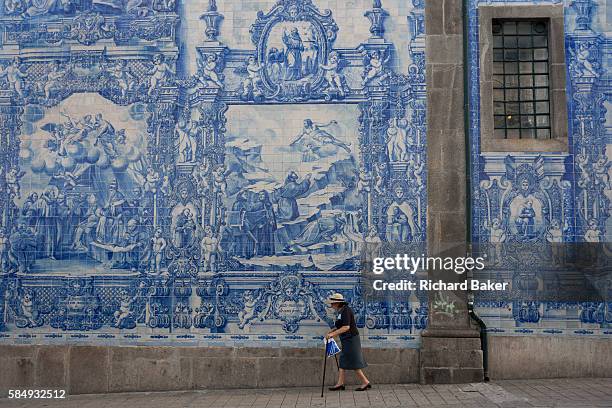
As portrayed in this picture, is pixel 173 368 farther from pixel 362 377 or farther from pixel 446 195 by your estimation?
pixel 446 195

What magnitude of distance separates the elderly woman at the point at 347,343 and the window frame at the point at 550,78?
3212 millimetres

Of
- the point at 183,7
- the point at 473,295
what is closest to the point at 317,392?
the point at 473,295

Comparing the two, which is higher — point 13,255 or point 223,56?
point 223,56

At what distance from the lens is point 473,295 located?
10492 millimetres

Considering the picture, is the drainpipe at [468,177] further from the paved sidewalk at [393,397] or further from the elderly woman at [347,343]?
the elderly woman at [347,343]

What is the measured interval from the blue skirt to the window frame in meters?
3.49

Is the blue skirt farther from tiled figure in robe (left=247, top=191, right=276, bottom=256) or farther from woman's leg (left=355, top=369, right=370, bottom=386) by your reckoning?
tiled figure in robe (left=247, top=191, right=276, bottom=256)

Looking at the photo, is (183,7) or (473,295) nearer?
(473,295)

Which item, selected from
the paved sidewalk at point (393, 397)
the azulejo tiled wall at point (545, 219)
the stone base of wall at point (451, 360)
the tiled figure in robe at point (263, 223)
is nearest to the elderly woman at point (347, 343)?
the paved sidewalk at point (393, 397)

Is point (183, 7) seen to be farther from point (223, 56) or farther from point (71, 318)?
point (71, 318)

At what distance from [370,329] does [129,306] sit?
370 centimetres

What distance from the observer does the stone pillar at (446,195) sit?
33.8 feet

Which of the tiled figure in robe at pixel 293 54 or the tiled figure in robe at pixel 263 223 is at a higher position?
the tiled figure in robe at pixel 293 54

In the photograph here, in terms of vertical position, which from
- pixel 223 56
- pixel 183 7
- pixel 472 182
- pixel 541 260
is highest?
pixel 183 7
